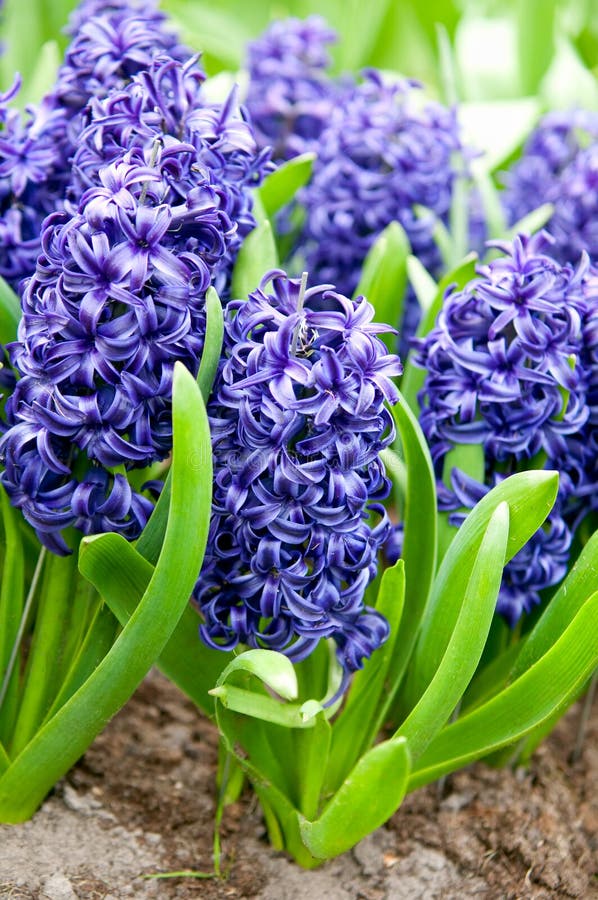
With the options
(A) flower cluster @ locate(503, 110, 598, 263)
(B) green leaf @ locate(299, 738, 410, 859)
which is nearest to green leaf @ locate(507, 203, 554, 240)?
(A) flower cluster @ locate(503, 110, 598, 263)

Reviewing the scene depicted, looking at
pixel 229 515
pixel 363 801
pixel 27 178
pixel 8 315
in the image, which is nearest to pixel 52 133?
pixel 27 178

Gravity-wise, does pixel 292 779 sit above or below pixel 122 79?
below

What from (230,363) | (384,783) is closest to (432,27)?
(230,363)

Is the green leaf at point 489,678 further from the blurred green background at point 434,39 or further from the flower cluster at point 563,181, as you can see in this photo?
the blurred green background at point 434,39

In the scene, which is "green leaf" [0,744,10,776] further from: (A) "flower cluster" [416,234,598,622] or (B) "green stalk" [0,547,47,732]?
(A) "flower cluster" [416,234,598,622]

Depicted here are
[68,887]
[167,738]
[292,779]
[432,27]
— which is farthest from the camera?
[432,27]

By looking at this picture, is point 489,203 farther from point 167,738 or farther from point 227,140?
point 167,738

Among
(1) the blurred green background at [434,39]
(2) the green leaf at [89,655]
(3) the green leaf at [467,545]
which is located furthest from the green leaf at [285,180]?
(1) the blurred green background at [434,39]
